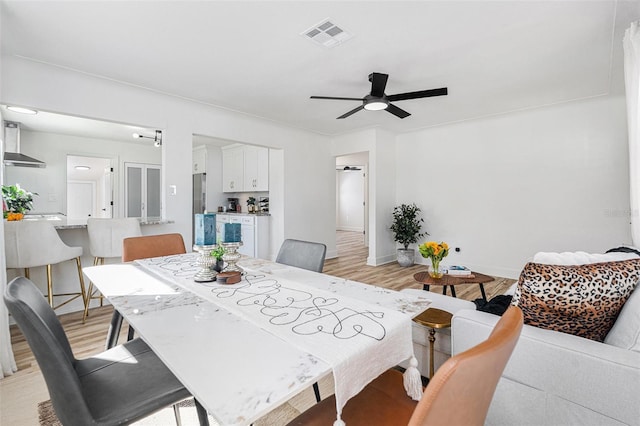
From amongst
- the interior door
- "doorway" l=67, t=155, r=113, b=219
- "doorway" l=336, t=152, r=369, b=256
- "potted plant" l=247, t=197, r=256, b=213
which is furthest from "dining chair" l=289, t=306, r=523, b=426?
the interior door

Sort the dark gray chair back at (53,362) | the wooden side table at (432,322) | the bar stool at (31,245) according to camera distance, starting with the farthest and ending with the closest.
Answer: the bar stool at (31,245)
the wooden side table at (432,322)
the dark gray chair back at (53,362)

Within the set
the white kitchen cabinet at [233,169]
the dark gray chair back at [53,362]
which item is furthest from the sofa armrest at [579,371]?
the white kitchen cabinet at [233,169]

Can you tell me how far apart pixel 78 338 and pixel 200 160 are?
4.80 m

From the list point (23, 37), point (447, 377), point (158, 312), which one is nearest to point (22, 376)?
point (158, 312)

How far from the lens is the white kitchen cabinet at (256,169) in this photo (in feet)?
18.1

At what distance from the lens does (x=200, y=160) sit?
6.63m

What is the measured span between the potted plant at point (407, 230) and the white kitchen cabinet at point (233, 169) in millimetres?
3255

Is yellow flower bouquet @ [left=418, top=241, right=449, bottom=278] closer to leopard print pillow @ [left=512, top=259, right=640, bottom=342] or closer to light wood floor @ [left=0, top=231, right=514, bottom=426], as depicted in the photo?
light wood floor @ [left=0, top=231, right=514, bottom=426]

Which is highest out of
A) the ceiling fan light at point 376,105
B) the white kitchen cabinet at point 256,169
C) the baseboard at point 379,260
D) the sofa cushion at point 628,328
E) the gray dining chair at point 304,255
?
the ceiling fan light at point 376,105

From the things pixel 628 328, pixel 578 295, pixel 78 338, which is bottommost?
pixel 78 338

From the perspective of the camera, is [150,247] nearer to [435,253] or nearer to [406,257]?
[435,253]

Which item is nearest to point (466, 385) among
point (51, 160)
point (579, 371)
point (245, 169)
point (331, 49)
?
point (579, 371)

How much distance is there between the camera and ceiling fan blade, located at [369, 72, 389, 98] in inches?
106

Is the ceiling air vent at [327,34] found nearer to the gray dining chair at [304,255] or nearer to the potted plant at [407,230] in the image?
the gray dining chair at [304,255]
